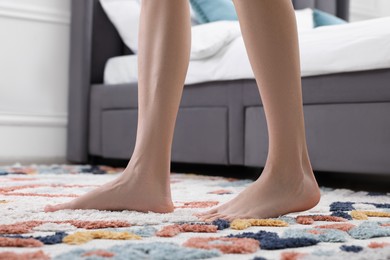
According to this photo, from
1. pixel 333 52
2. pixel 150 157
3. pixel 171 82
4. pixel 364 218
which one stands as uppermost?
pixel 333 52

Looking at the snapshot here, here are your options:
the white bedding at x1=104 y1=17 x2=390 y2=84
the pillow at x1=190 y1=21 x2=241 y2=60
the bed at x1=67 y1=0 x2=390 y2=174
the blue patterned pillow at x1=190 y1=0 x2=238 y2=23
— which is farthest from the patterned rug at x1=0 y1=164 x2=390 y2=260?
the blue patterned pillow at x1=190 y1=0 x2=238 y2=23

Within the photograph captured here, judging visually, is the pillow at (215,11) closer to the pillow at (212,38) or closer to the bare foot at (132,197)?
the pillow at (212,38)

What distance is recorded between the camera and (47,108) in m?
2.98

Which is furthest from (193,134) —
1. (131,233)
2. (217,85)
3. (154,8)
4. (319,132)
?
(131,233)

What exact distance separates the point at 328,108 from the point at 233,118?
1.36 feet

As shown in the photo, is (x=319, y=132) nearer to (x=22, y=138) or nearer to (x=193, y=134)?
(x=193, y=134)

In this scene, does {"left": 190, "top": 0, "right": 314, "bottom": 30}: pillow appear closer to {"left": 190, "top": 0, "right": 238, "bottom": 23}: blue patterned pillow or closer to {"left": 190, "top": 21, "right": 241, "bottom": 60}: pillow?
{"left": 190, "top": 0, "right": 238, "bottom": 23}: blue patterned pillow

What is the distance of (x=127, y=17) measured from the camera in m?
2.80

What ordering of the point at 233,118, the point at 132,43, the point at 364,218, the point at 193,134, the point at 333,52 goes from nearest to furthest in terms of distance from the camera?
the point at 364,218 → the point at 333,52 → the point at 233,118 → the point at 193,134 → the point at 132,43

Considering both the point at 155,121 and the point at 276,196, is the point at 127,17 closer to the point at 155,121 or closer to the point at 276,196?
the point at 155,121

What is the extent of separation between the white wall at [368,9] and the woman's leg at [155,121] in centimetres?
311

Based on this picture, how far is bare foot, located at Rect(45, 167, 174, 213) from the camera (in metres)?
1.17

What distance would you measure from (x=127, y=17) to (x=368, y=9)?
6.56 ft

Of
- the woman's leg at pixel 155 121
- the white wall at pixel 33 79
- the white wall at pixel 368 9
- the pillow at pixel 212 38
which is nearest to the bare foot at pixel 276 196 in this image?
the woman's leg at pixel 155 121
